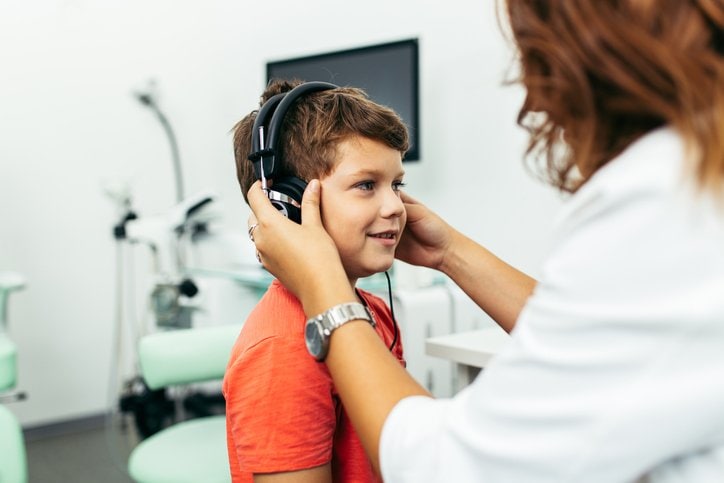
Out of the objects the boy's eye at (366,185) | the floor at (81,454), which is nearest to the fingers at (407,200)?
the boy's eye at (366,185)

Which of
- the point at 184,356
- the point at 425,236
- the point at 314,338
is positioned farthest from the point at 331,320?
the point at 184,356

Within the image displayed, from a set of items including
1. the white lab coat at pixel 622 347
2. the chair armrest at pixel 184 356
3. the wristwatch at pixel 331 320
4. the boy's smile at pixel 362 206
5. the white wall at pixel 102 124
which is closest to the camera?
the white lab coat at pixel 622 347

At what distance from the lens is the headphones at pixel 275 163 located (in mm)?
842

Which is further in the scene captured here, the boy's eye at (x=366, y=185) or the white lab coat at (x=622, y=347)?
the boy's eye at (x=366, y=185)

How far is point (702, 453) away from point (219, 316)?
234 cm

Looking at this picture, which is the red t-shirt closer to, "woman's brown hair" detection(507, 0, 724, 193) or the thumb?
the thumb

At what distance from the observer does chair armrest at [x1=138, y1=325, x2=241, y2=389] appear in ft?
5.43

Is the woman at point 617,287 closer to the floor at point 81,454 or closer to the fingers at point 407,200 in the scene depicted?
the fingers at point 407,200

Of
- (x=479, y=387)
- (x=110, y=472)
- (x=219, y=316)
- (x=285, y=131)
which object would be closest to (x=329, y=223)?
(x=285, y=131)

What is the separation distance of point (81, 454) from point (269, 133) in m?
2.57

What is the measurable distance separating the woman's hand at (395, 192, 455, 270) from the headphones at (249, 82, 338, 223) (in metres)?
0.22

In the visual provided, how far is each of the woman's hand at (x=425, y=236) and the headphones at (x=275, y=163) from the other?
0.22m

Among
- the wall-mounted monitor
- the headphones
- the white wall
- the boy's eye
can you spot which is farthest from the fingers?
the white wall

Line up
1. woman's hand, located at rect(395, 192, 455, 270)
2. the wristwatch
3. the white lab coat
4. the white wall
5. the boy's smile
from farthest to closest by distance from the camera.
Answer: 1. the white wall
2. woman's hand, located at rect(395, 192, 455, 270)
3. the boy's smile
4. the wristwatch
5. the white lab coat
